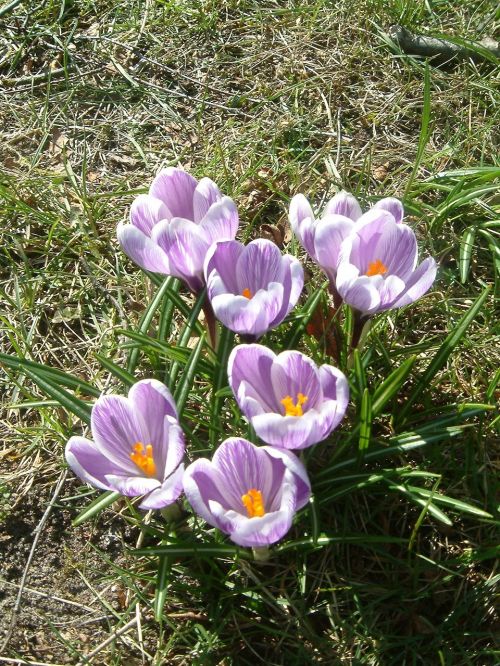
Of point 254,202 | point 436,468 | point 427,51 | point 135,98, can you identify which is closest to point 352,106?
point 427,51

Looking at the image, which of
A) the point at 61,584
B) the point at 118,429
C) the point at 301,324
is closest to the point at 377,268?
the point at 301,324

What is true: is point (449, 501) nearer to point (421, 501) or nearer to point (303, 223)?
point (421, 501)

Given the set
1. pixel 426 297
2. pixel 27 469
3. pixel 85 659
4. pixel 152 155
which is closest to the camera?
pixel 85 659

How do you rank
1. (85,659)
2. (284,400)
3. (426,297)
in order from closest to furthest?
1. (284,400)
2. (85,659)
3. (426,297)

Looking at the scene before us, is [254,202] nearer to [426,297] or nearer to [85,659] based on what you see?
[426,297]

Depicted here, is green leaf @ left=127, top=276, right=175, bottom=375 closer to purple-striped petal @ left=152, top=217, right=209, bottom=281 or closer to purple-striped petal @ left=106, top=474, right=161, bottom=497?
purple-striped petal @ left=152, top=217, right=209, bottom=281

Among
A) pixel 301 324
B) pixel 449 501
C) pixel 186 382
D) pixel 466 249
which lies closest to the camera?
pixel 449 501
